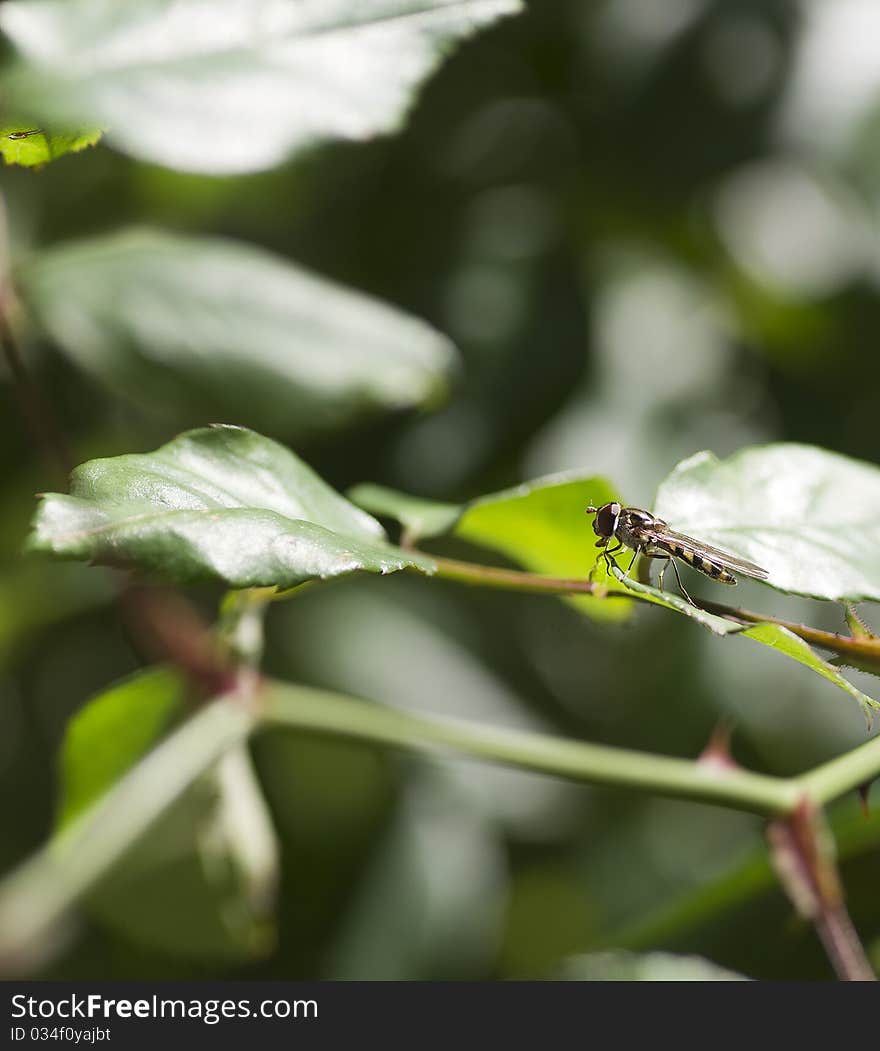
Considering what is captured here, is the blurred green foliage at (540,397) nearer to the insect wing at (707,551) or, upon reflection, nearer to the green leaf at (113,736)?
the green leaf at (113,736)

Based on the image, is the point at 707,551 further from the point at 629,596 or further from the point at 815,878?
the point at 815,878

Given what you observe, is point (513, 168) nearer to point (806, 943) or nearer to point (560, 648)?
point (560, 648)

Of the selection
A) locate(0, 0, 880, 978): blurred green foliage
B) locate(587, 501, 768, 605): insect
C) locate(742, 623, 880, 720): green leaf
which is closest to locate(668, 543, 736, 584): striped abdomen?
locate(587, 501, 768, 605): insect

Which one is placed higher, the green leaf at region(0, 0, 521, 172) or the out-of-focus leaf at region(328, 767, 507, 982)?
the green leaf at region(0, 0, 521, 172)

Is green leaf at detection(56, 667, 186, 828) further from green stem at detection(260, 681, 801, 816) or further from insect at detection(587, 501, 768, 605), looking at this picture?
insect at detection(587, 501, 768, 605)

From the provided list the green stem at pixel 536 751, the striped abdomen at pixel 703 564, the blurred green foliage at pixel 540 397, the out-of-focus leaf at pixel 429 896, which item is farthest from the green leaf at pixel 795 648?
the out-of-focus leaf at pixel 429 896

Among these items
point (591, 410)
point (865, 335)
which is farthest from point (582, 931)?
point (865, 335)
